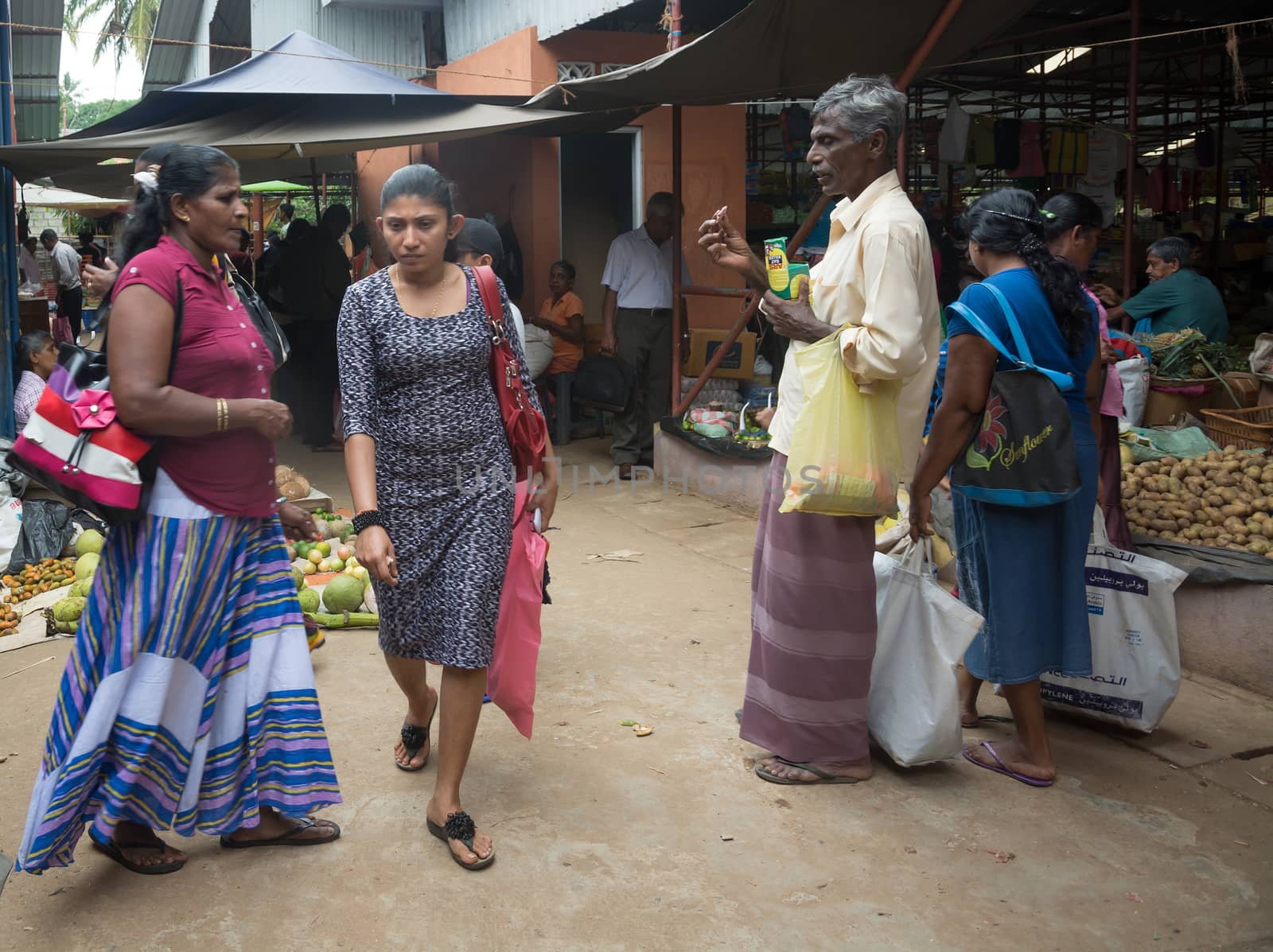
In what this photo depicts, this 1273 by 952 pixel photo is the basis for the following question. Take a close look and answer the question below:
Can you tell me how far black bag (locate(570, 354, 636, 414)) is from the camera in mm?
8781

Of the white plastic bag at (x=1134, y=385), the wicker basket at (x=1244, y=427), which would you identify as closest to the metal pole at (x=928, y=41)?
the white plastic bag at (x=1134, y=385)

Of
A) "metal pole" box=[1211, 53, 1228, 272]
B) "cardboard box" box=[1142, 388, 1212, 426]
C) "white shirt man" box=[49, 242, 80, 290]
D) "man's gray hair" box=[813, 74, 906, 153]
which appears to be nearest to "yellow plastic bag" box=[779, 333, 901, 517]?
"man's gray hair" box=[813, 74, 906, 153]

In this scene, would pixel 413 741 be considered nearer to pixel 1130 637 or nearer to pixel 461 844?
pixel 461 844

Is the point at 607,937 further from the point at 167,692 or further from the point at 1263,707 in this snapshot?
the point at 1263,707

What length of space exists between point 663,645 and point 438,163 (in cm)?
870

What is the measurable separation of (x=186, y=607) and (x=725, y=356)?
5720 mm

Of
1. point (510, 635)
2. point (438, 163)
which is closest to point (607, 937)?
point (510, 635)

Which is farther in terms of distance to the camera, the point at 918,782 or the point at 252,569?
the point at 918,782

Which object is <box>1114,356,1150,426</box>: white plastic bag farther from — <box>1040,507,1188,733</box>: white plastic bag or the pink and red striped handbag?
the pink and red striped handbag

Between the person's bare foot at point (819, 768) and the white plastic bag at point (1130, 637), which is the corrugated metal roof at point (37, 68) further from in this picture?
the white plastic bag at point (1130, 637)

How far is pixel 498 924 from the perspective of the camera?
108 inches

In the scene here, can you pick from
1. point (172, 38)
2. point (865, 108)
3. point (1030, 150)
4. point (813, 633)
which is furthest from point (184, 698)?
point (172, 38)

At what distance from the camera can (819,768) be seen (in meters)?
3.52

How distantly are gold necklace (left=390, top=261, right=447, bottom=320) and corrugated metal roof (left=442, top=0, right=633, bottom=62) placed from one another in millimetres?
6341
